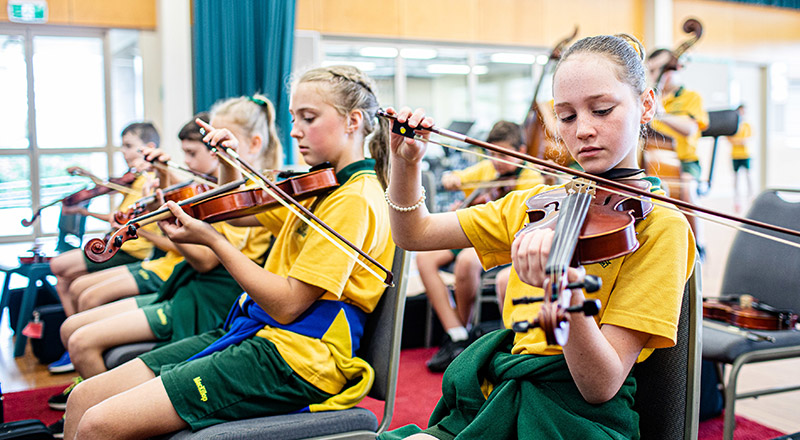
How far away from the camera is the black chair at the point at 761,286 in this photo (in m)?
1.87

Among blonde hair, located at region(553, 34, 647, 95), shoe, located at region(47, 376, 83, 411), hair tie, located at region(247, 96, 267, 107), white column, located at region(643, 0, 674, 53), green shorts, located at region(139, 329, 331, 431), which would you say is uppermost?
white column, located at region(643, 0, 674, 53)

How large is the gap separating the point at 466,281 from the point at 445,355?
0.34 metres

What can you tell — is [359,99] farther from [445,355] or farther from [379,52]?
[379,52]

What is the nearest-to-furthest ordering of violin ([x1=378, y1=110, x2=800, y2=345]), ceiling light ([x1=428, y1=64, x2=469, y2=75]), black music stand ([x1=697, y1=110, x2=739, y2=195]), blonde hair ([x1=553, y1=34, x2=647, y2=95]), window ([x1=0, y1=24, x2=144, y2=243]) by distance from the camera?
violin ([x1=378, y1=110, x2=800, y2=345])
blonde hair ([x1=553, y1=34, x2=647, y2=95])
black music stand ([x1=697, y1=110, x2=739, y2=195])
window ([x1=0, y1=24, x2=144, y2=243])
ceiling light ([x1=428, y1=64, x2=469, y2=75])

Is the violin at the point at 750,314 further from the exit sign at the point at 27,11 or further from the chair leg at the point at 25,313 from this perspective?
the exit sign at the point at 27,11

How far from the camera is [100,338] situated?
184cm

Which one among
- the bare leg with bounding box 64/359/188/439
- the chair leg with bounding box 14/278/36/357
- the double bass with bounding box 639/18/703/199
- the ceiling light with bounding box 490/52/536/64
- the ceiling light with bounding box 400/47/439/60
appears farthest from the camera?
the ceiling light with bounding box 490/52/536/64

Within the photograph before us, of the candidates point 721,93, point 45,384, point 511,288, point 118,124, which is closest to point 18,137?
point 118,124

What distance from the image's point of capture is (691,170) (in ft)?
14.7

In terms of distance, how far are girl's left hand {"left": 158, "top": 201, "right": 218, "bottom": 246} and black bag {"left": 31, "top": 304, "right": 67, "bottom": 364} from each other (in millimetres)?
1994

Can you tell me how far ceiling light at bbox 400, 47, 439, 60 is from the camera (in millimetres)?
6325

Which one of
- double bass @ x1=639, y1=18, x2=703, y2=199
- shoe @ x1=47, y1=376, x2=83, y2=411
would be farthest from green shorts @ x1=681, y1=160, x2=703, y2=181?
shoe @ x1=47, y1=376, x2=83, y2=411

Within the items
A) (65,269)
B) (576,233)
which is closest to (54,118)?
(65,269)

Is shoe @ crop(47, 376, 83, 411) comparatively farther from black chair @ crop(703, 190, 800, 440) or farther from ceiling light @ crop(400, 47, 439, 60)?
ceiling light @ crop(400, 47, 439, 60)
